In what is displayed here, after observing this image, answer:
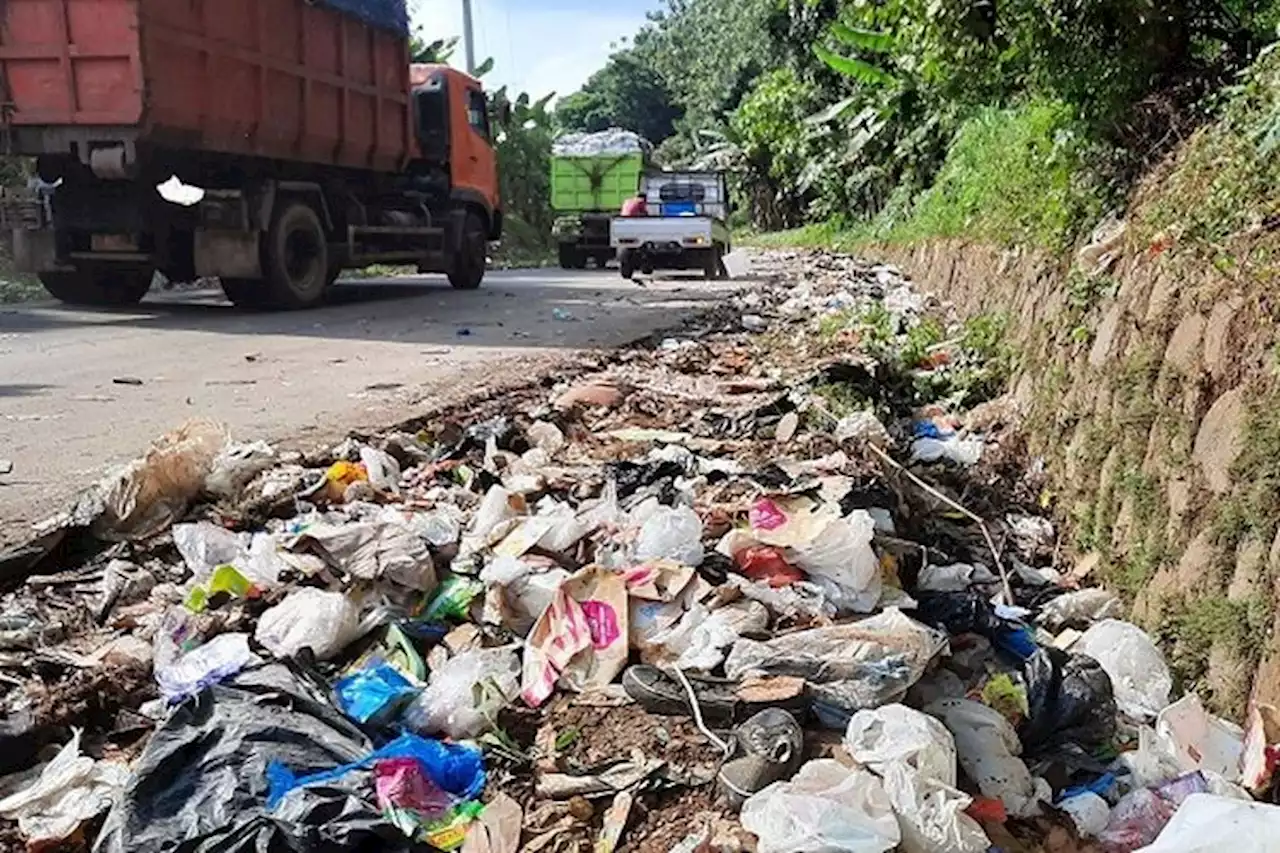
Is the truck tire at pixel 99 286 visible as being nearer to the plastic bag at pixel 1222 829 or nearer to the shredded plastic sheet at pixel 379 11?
the shredded plastic sheet at pixel 379 11

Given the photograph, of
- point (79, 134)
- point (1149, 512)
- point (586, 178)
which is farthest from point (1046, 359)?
point (586, 178)

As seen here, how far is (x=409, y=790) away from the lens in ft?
7.51

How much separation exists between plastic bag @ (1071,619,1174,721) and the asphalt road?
3.41 metres

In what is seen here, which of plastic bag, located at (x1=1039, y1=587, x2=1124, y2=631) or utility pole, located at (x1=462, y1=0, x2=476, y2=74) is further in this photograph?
utility pole, located at (x1=462, y1=0, x2=476, y2=74)

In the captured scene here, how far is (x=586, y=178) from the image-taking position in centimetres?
2658

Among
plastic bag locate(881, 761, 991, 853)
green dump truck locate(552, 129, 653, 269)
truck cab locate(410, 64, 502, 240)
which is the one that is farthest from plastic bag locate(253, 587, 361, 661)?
green dump truck locate(552, 129, 653, 269)

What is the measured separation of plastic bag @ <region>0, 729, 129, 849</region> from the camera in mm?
2283

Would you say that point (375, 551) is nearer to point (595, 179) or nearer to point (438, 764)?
point (438, 764)

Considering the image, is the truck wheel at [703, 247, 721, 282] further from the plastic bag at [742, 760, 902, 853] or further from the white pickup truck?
the plastic bag at [742, 760, 902, 853]

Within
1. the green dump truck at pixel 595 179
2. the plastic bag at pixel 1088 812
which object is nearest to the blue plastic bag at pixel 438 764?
the plastic bag at pixel 1088 812

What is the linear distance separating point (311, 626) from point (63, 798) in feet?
2.53

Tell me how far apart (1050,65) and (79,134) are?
755 cm

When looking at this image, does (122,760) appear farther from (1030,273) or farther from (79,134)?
(79,134)

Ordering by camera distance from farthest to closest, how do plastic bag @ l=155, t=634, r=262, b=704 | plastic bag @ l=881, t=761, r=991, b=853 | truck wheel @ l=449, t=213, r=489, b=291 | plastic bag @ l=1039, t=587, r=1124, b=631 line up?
truck wheel @ l=449, t=213, r=489, b=291 → plastic bag @ l=1039, t=587, r=1124, b=631 → plastic bag @ l=155, t=634, r=262, b=704 → plastic bag @ l=881, t=761, r=991, b=853
